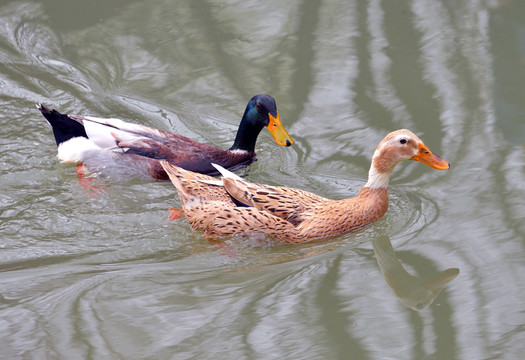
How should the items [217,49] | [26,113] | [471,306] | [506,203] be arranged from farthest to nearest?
[217,49], [26,113], [506,203], [471,306]

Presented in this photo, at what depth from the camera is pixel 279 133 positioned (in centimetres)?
734

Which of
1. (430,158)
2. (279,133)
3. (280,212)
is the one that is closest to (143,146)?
(279,133)

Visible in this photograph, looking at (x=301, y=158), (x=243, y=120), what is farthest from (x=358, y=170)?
(x=243, y=120)

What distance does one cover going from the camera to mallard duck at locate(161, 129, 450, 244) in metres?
6.02

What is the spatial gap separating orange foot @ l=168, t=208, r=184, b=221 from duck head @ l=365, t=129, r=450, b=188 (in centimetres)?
181

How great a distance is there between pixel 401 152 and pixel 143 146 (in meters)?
2.75

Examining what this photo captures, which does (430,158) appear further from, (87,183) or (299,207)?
(87,183)

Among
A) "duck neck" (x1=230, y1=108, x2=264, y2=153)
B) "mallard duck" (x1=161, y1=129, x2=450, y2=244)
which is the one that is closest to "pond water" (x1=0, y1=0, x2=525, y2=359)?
"mallard duck" (x1=161, y1=129, x2=450, y2=244)

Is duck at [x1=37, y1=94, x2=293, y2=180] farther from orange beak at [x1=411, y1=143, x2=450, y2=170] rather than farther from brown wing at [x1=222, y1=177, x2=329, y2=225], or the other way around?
orange beak at [x1=411, y1=143, x2=450, y2=170]

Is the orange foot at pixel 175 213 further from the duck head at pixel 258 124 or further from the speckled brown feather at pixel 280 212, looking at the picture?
the duck head at pixel 258 124

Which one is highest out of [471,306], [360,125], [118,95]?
[118,95]

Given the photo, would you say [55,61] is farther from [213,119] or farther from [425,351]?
[425,351]

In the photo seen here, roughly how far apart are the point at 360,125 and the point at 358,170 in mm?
759

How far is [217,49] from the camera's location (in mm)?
9531
